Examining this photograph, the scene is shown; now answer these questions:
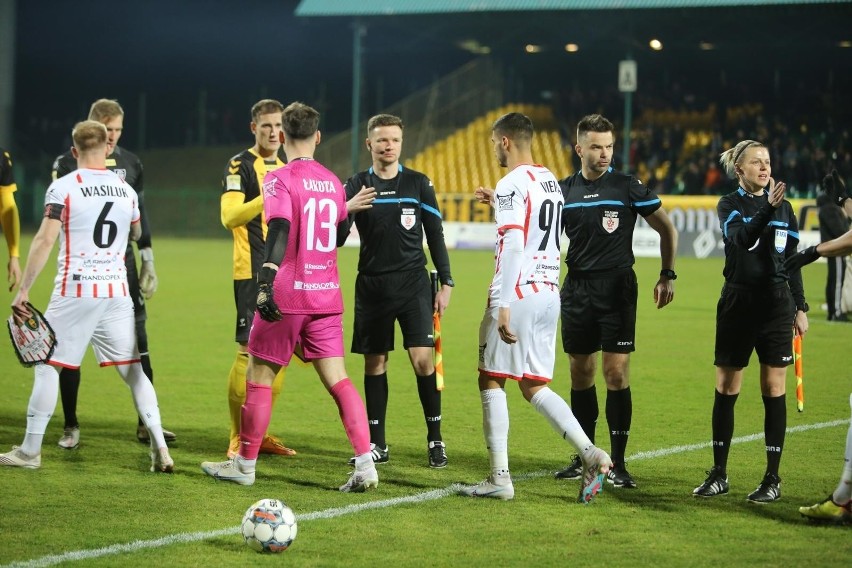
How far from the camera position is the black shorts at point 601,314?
688 centimetres

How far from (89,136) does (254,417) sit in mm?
1963

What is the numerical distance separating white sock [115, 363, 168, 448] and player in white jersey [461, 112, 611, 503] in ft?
6.35

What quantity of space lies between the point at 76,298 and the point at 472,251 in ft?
74.9

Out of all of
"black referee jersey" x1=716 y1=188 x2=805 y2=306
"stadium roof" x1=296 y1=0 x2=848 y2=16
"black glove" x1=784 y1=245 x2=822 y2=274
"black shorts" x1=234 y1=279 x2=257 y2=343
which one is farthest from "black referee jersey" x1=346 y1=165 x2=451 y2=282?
"stadium roof" x1=296 y1=0 x2=848 y2=16

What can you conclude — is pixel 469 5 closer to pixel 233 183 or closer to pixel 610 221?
pixel 233 183

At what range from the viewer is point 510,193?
628 centimetres

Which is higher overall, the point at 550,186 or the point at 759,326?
the point at 550,186

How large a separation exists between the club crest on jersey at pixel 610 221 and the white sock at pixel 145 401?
2.93 m

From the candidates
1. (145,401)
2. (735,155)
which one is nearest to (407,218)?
(145,401)

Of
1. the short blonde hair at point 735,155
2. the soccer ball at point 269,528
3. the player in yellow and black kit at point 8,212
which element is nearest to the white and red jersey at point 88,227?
the player in yellow and black kit at point 8,212

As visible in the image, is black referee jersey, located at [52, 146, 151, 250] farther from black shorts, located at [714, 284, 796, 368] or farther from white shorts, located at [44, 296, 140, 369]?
black shorts, located at [714, 284, 796, 368]

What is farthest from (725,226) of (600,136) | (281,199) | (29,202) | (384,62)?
(384,62)

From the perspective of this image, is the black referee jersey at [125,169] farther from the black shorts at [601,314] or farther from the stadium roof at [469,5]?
the stadium roof at [469,5]

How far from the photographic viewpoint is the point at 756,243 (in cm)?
651
